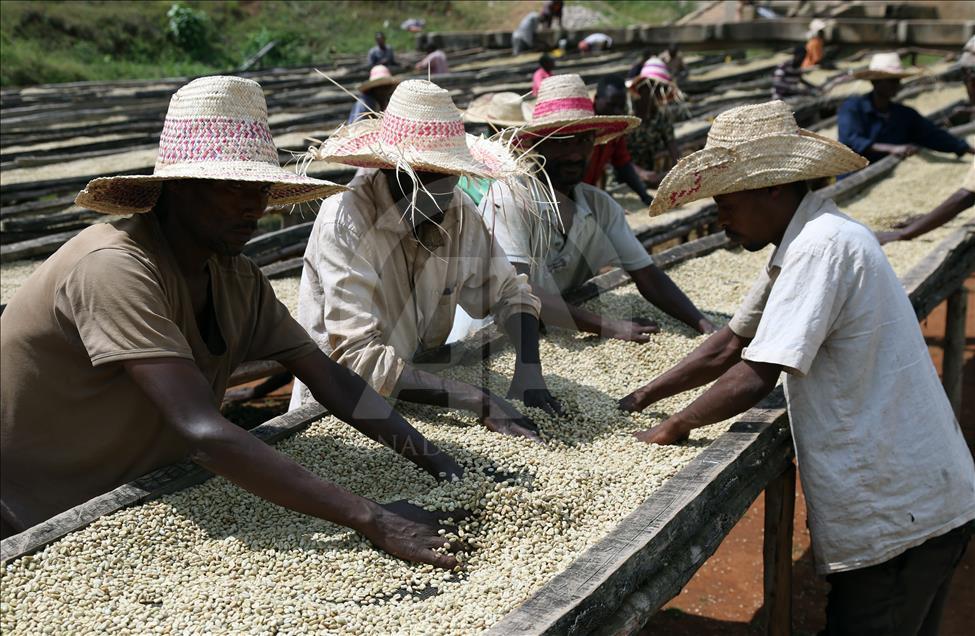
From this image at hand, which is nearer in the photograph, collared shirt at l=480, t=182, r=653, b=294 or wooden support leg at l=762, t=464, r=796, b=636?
wooden support leg at l=762, t=464, r=796, b=636

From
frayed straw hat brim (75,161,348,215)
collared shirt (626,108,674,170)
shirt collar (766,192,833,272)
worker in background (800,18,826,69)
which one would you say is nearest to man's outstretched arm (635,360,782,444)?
shirt collar (766,192,833,272)

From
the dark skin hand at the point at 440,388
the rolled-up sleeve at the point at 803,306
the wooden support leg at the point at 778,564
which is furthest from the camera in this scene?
the wooden support leg at the point at 778,564

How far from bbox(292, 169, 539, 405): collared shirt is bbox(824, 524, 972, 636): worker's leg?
1.30 meters

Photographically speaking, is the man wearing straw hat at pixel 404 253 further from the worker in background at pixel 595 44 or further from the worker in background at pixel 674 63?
the worker in background at pixel 595 44

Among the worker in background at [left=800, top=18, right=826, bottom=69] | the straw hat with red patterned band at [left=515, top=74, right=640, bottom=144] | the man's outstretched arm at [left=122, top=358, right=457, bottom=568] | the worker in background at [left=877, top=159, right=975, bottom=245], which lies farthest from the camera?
the worker in background at [left=800, top=18, right=826, bottom=69]

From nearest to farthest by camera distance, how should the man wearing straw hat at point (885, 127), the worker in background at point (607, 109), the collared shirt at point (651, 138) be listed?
the worker in background at point (607, 109)
the man wearing straw hat at point (885, 127)
the collared shirt at point (651, 138)

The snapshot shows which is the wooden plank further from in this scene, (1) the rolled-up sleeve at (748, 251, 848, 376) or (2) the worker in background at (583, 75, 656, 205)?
(2) the worker in background at (583, 75, 656, 205)

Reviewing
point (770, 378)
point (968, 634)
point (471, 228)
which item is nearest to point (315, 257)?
point (471, 228)

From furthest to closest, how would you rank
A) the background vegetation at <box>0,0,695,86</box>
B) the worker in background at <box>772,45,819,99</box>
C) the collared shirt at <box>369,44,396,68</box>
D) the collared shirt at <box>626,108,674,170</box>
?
the background vegetation at <box>0,0,695,86</box> → the collared shirt at <box>369,44,396,68</box> → the worker in background at <box>772,45,819,99</box> → the collared shirt at <box>626,108,674,170</box>

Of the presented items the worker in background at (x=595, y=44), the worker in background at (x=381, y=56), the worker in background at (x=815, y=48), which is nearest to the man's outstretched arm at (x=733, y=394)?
the worker in background at (x=381, y=56)

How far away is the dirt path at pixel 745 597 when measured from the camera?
3.82m

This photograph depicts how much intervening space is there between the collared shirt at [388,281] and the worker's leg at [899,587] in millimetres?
1305

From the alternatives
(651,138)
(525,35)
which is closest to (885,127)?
(651,138)

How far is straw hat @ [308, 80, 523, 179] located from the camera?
2564 millimetres
